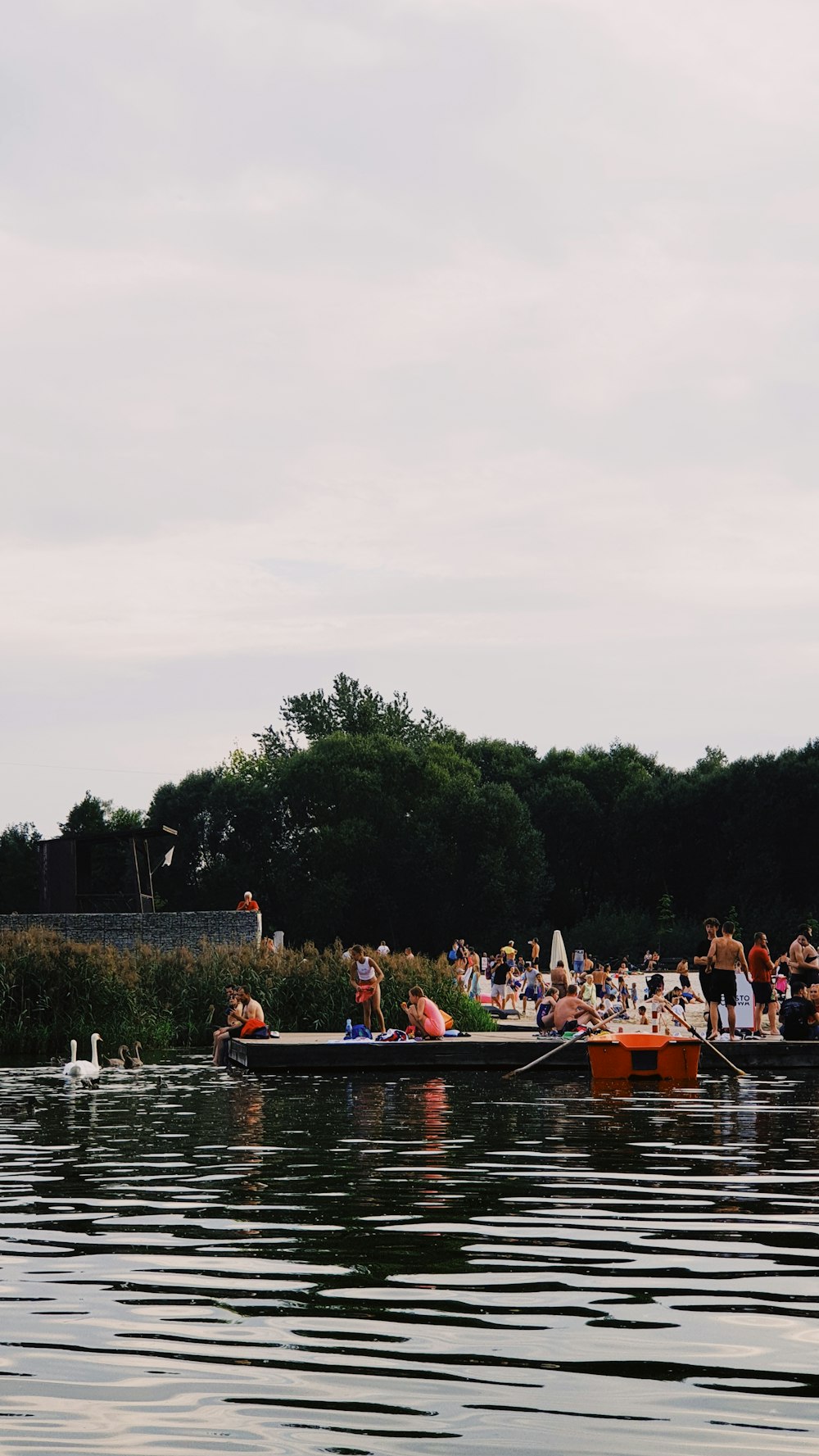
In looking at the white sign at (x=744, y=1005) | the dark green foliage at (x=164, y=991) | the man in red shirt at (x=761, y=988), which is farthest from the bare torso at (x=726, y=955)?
the dark green foliage at (x=164, y=991)

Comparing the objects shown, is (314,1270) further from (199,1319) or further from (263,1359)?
(263,1359)

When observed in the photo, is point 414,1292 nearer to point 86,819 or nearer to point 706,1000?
point 706,1000

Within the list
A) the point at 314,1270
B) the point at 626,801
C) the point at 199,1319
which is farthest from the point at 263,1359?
the point at 626,801

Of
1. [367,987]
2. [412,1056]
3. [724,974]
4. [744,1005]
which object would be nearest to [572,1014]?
[724,974]

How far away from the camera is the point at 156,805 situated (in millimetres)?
100938

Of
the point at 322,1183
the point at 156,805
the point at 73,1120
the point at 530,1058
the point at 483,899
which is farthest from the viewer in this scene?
the point at 156,805

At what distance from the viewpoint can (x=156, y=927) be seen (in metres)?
41.2

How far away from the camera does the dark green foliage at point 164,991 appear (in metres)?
31.7

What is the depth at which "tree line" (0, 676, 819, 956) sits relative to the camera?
85375mm

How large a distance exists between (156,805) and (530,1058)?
251ft

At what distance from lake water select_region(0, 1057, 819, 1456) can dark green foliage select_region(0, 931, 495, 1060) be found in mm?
15160

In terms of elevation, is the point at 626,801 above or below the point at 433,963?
above

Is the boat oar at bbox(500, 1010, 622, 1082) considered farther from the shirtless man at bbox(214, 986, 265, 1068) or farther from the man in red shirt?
the shirtless man at bbox(214, 986, 265, 1068)

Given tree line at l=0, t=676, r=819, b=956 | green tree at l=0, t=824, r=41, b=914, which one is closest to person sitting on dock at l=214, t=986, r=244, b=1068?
tree line at l=0, t=676, r=819, b=956
